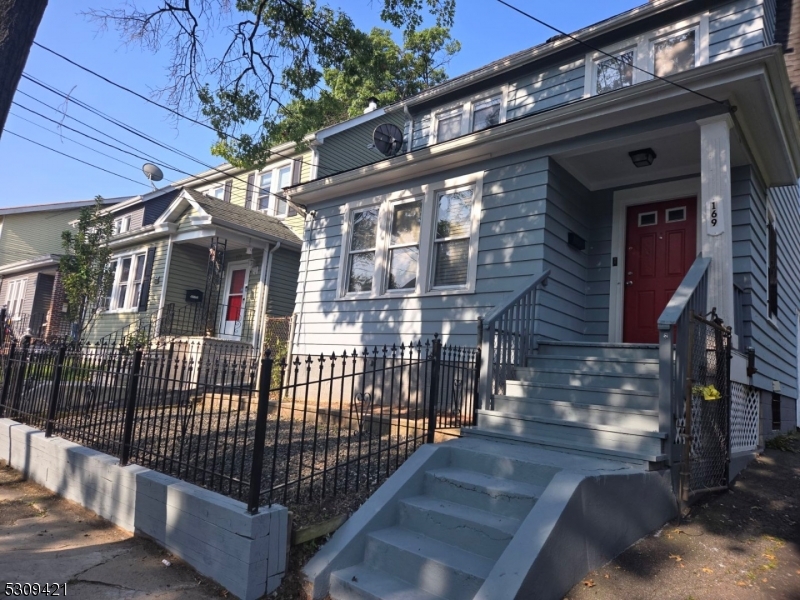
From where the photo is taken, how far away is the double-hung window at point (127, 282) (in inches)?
679

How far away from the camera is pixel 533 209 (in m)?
7.59

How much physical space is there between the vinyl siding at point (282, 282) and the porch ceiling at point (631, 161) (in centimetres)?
918

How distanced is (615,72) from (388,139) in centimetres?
463

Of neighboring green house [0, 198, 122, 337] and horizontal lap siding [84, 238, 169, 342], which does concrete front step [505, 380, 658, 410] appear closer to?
horizontal lap siding [84, 238, 169, 342]

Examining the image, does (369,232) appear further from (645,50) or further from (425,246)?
(645,50)

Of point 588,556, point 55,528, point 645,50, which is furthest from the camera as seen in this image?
point 645,50

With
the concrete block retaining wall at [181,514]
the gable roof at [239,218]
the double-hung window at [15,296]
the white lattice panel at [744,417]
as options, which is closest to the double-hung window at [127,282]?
the gable roof at [239,218]

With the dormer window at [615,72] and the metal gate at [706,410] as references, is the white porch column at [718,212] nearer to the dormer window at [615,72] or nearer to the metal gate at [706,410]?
the metal gate at [706,410]

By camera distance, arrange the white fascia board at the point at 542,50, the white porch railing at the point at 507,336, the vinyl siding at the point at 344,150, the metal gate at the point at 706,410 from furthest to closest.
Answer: the vinyl siding at the point at 344,150, the white fascia board at the point at 542,50, the white porch railing at the point at 507,336, the metal gate at the point at 706,410

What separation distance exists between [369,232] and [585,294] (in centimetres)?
383

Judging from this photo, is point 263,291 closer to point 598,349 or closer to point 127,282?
point 127,282

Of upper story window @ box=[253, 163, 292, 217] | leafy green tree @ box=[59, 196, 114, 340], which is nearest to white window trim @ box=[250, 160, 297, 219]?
upper story window @ box=[253, 163, 292, 217]

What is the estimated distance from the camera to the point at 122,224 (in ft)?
68.7

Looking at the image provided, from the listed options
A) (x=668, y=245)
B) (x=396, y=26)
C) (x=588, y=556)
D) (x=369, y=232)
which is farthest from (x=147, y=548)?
(x=396, y=26)
